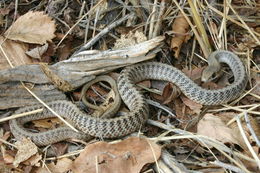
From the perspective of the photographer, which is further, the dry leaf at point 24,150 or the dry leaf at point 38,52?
the dry leaf at point 38,52

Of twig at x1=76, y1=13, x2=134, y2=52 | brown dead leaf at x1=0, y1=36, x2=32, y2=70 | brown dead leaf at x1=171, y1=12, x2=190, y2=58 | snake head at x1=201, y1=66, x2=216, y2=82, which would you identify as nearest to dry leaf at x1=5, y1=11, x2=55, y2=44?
brown dead leaf at x1=0, y1=36, x2=32, y2=70

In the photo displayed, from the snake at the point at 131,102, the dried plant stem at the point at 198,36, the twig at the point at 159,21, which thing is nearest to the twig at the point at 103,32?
the twig at the point at 159,21

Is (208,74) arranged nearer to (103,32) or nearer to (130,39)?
(130,39)

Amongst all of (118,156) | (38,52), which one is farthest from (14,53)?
(118,156)

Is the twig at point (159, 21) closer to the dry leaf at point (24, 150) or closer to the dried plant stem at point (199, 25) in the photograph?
the dried plant stem at point (199, 25)

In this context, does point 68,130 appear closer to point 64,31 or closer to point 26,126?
point 26,126

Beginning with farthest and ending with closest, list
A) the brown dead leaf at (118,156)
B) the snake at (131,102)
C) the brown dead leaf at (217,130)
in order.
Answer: the snake at (131,102), the brown dead leaf at (217,130), the brown dead leaf at (118,156)
